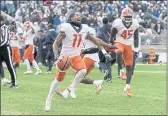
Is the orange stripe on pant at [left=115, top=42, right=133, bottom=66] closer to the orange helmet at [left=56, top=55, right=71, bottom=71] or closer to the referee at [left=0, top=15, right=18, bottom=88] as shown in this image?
the orange helmet at [left=56, top=55, right=71, bottom=71]

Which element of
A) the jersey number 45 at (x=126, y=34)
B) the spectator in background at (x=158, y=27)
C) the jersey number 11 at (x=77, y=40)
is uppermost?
the jersey number 11 at (x=77, y=40)

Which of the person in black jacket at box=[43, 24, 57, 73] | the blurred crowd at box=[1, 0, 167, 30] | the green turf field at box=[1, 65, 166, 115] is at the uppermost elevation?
the green turf field at box=[1, 65, 166, 115]

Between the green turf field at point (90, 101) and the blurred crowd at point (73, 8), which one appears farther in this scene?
the blurred crowd at point (73, 8)

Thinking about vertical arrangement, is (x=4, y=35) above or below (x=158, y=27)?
above

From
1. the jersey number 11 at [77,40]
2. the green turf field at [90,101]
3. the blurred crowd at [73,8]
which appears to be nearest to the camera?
the green turf field at [90,101]

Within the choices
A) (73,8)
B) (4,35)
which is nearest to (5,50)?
(4,35)

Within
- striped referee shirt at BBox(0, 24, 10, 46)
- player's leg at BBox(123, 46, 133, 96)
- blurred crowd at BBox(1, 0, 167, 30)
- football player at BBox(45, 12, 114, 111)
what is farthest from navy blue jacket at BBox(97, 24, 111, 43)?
blurred crowd at BBox(1, 0, 167, 30)

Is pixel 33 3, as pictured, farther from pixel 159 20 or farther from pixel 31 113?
pixel 31 113

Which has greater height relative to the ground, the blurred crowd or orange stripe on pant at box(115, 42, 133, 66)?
orange stripe on pant at box(115, 42, 133, 66)

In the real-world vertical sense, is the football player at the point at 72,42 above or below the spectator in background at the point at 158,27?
above

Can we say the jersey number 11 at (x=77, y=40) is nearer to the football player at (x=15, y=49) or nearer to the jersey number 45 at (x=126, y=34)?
the jersey number 45 at (x=126, y=34)

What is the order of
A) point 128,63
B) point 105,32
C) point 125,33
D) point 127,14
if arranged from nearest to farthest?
1. point 128,63
2. point 127,14
3. point 125,33
4. point 105,32

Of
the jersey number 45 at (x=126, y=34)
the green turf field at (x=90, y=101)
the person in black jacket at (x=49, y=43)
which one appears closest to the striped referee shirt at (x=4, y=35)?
the green turf field at (x=90, y=101)

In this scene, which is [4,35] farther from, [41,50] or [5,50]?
[41,50]
